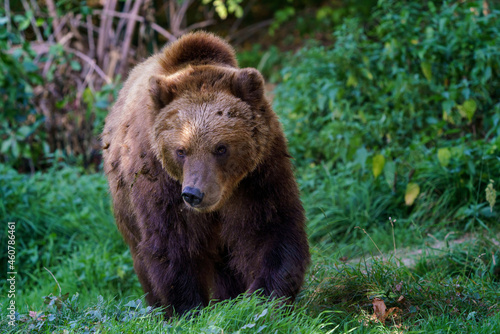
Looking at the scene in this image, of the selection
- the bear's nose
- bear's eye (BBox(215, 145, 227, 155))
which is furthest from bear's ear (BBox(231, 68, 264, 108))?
the bear's nose

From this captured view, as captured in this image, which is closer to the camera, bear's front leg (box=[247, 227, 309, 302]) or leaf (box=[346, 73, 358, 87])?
bear's front leg (box=[247, 227, 309, 302])

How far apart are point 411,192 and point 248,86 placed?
105 inches

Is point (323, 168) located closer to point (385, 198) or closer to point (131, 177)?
point (385, 198)

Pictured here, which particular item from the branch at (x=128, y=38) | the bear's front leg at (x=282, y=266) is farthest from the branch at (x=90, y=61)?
the bear's front leg at (x=282, y=266)

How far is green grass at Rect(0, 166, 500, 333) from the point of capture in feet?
11.3

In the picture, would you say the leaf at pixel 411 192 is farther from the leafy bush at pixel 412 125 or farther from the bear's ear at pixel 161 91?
the bear's ear at pixel 161 91

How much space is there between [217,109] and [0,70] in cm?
473

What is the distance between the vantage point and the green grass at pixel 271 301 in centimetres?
343

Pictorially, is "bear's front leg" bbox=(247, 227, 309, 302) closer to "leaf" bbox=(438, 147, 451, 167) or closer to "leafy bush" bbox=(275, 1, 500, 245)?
"leafy bush" bbox=(275, 1, 500, 245)

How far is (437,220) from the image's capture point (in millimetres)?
5895

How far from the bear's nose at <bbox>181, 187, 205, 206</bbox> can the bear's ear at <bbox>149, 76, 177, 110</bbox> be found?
0.70m

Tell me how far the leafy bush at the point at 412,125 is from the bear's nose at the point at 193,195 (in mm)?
2155

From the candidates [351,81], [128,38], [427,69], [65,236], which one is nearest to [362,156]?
[427,69]

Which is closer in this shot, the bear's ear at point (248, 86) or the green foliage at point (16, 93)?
the bear's ear at point (248, 86)
